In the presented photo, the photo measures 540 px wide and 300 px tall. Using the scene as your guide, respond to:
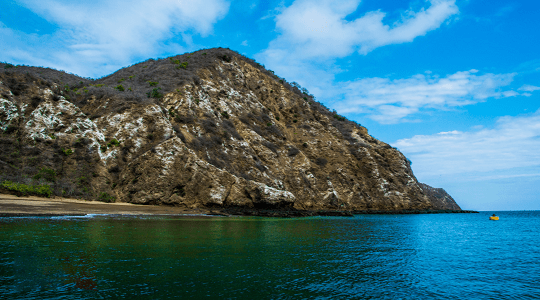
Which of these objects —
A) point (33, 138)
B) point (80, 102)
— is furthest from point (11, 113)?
point (80, 102)

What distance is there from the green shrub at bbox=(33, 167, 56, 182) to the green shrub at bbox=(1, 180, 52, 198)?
1.91 meters

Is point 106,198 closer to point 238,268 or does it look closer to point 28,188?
point 28,188

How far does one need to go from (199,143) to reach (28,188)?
73.5ft

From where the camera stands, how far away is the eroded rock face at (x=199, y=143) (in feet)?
123

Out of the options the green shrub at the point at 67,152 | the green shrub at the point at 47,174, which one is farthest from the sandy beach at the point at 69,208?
the green shrub at the point at 67,152

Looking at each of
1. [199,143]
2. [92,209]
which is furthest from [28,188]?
[199,143]

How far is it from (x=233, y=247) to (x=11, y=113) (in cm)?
3897

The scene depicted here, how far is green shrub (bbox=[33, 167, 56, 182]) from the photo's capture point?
109 ft

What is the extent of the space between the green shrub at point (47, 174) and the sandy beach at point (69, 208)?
10.8 feet

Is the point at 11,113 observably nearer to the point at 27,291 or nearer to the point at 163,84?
the point at 163,84

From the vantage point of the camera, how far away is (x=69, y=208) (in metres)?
28.4

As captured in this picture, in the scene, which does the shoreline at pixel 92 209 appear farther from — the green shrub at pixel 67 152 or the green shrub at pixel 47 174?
the green shrub at pixel 67 152

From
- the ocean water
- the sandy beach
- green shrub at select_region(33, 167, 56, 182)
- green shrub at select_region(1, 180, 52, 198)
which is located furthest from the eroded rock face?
the ocean water

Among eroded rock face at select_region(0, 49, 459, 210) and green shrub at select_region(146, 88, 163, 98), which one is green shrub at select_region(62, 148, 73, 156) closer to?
eroded rock face at select_region(0, 49, 459, 210)
